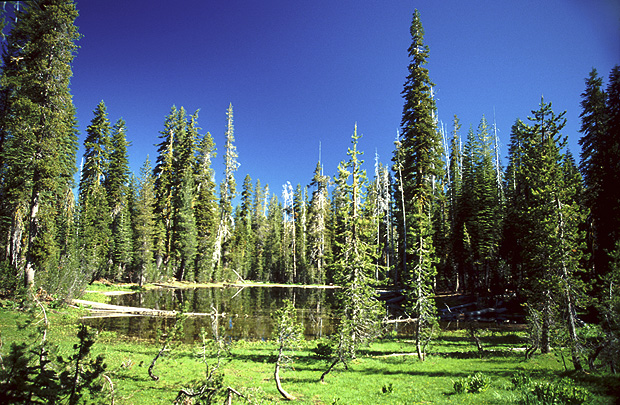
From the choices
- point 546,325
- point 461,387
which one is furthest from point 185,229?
point 546,325

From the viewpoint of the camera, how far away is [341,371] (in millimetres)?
14688

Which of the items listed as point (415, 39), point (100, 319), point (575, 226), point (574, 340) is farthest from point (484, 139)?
point (100, 319)

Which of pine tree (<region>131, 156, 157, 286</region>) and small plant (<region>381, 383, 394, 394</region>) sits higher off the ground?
pine tree (<region>131, 156, 157, 286</region>)

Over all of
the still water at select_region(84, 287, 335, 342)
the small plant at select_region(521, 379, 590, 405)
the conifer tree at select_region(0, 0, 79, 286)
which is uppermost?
the conifer tree at select_region(0, 0, 79, 286)

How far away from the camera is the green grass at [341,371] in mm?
10266

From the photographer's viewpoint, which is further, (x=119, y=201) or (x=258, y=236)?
(x=258, y=236)

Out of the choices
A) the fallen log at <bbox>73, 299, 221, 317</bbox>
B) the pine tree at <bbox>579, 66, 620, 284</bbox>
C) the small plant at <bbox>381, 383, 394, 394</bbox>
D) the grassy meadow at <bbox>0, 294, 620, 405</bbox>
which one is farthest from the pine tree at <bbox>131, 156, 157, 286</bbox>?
the pine tree at <bbox>579, 66, 620, 284</bbox>

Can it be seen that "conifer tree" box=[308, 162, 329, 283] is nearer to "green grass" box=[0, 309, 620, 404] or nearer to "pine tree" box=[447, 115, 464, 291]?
"pine tree" box=[447, 115, 464, 291]

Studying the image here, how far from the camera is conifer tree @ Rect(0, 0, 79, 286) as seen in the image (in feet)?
67.8

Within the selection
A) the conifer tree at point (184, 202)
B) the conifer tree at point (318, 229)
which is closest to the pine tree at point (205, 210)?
the conifer tree at point (184, 202)

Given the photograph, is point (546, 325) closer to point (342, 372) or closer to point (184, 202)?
point (342, 372)

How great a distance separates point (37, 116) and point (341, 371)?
86.3 feet

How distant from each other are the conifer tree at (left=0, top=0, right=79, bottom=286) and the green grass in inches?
245

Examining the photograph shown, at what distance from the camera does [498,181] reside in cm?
4691
